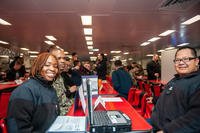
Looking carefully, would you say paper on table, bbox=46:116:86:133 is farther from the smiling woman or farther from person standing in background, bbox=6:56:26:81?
person standing in background, bbox=6:56:26:81

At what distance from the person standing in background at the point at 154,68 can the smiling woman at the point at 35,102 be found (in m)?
6.09

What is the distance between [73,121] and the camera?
1.35m

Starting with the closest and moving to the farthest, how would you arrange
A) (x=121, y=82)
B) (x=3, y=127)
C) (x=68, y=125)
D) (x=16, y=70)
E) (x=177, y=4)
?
(x=68, y=125) < (x=3, y=127) < (x=177, y=4) < (x=121, y=82) < (x=16, y=70)

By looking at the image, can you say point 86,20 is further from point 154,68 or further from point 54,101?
point 54,101

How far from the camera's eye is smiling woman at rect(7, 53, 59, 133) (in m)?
1.46

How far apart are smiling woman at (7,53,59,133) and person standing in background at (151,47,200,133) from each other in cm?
93

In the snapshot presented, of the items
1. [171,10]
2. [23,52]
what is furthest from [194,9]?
[23,52]

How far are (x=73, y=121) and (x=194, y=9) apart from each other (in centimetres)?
491

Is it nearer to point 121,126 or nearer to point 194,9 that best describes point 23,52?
point 194,9

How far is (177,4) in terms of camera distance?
456 centimetres

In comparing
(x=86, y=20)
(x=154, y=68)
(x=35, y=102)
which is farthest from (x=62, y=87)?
(x=154, y=68)

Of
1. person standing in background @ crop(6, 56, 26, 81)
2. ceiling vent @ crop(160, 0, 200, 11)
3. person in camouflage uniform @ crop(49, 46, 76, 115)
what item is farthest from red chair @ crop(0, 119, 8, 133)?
person standing in background @ crop(6, 56, 26, 81)

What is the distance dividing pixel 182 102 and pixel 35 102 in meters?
1.16

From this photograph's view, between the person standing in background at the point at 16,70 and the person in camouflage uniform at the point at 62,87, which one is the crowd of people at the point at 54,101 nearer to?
the person in camouflage uniform at the point at 62,87
